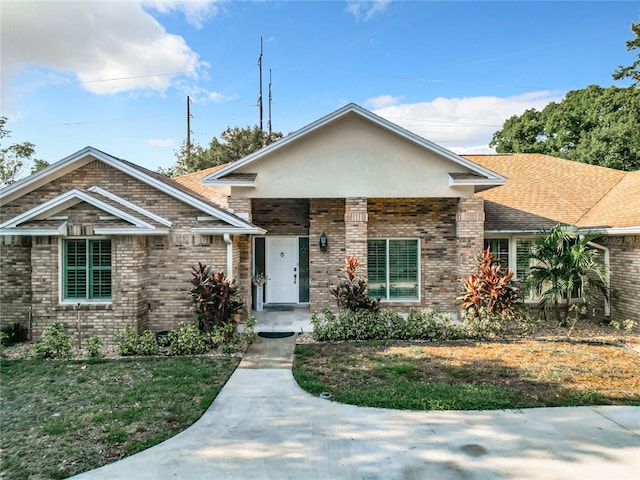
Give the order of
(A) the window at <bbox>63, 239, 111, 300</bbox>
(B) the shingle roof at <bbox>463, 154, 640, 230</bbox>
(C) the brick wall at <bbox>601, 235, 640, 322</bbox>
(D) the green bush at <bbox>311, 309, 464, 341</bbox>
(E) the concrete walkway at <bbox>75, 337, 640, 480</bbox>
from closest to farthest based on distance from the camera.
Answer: (E) the concrete walkway at <bbox>75, 337, 640, 480</bbox> → (A) the window at <bbox>63, 239, 111, 300</bbox> → (D) the green bush at <bbox>311, 309, 464, 341</bbox> → (C) the brick wall at <bbox>601, 235, 640, 322</bbox> → (B) the shingle roof at <bbox>463, 154, 640, 230</bbox>

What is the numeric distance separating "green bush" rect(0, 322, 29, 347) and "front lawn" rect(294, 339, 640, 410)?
7117 mm

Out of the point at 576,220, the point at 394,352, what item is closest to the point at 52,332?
the point at 394,352

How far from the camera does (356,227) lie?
1082 cm

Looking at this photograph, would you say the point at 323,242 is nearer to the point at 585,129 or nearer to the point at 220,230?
the point at 220,230

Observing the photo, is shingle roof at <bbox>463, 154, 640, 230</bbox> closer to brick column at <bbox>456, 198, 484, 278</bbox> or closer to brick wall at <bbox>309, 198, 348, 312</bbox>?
brick column at <bbox>456, 198, 484, 278</bbox>

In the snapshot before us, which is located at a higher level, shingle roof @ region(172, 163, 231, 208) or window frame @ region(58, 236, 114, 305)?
shingle roof @ region(172, 163, 231, 208)

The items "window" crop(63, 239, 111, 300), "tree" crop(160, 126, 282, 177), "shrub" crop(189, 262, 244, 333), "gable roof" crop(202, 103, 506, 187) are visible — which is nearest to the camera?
"shrub" crop(189, 262, 244, 333)

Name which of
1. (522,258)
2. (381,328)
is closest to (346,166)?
(381,328)

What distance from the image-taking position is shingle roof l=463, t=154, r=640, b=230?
38.2ft

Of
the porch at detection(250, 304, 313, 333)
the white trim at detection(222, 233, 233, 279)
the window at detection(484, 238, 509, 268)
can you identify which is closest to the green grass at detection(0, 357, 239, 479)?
the white trim at detection(222, 233, 233, 279)

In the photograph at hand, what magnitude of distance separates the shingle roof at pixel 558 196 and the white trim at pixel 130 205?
377 inches

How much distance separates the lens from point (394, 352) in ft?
26.9

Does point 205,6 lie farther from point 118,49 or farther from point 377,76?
point 377,76

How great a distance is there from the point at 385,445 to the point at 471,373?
3183mm
